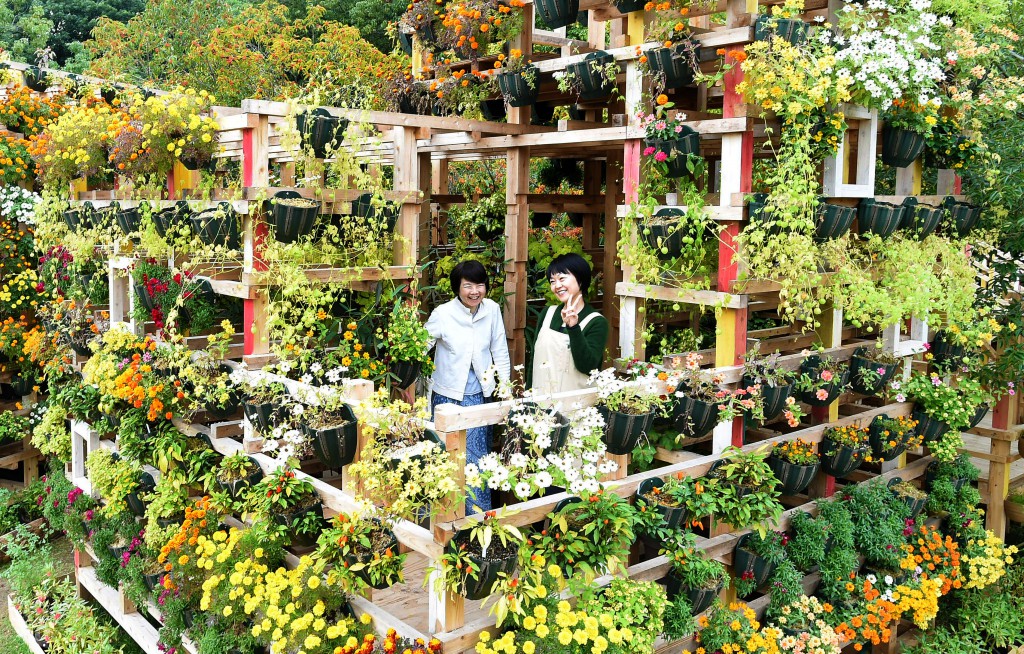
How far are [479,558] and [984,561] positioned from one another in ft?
14.1

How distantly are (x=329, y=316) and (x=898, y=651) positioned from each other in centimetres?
465

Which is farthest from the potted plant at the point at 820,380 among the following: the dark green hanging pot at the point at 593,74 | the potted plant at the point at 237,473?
the potted plant at the point at 237,473

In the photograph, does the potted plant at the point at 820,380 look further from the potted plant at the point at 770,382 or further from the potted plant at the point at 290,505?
the potted plant at the point at 290,505

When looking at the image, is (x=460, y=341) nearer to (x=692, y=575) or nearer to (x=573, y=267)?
(x=573, y=267)

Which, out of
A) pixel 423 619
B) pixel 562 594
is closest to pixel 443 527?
pixel 562 594

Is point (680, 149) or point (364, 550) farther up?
point (680, 149)

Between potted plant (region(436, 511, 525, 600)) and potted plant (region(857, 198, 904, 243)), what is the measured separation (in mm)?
3021

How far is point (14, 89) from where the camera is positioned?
364 inches

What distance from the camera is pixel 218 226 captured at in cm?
522

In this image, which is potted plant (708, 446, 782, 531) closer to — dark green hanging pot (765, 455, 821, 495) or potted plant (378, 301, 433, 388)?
dark green hanging pot (765, 455, 821, 495)

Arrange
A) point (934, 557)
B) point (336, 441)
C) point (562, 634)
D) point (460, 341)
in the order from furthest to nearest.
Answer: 1. point (934, 557)
2. point (460, 341)
3. point (336, 441)
4. point (562, 634)

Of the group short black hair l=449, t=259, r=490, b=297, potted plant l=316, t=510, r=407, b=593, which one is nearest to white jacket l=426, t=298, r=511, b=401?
short black hair l=449, t=259, r=490, b=297

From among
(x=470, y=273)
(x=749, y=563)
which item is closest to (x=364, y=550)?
(x=470, y=273)

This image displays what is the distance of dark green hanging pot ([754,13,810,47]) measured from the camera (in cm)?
468
